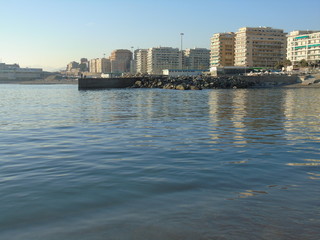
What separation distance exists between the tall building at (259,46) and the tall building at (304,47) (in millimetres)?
10172

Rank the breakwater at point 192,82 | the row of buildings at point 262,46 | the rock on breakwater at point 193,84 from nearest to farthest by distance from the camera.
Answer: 1. the rock on breakwater at point 193,84
2. the breakwater at point 192,82
3. the row of buildings at point 262,46

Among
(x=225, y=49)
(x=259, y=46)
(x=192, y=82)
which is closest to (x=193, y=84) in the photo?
(x=192, y=82)

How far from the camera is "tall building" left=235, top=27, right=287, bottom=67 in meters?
154

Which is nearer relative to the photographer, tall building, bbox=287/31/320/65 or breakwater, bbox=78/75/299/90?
breakwater, bbox=78/75/299/90

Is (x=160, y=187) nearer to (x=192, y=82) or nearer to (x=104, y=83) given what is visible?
(x=192, y=82)

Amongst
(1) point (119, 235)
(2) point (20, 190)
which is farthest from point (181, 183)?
(2) point (20, 190)

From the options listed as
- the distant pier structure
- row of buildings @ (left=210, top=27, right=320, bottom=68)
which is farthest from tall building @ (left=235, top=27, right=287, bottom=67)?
the distant pier structure

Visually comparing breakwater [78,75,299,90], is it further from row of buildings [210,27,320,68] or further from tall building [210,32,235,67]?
tall building [210,32,235,67]

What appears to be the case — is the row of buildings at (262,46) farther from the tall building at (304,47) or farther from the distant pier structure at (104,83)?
the distant pier structure at (104,83)

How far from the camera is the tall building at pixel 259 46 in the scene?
153625mm

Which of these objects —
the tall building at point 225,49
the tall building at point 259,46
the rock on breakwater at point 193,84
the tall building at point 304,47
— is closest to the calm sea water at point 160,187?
the rock on breakwater at point 193,84

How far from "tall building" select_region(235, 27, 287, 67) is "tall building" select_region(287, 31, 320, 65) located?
1017 cm

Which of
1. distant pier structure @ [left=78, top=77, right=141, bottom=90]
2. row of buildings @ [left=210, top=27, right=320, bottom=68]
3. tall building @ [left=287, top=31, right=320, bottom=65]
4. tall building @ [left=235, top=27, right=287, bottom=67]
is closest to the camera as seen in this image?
distant pier structure @ [left=78, top=77, right=141, bottom=90]

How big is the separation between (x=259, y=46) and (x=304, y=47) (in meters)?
23.3
